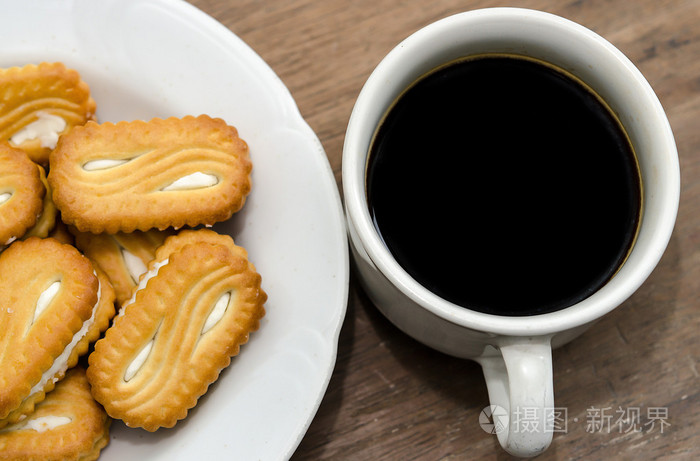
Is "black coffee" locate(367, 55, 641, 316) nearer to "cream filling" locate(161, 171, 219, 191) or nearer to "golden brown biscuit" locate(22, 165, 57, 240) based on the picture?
"cream filling" locate(161, 171, 219, 191)

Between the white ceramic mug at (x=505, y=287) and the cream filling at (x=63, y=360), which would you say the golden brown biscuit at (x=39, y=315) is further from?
the white ceramic mug at (x=505, y=287)

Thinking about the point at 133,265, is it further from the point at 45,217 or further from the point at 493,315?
the point at 493,315

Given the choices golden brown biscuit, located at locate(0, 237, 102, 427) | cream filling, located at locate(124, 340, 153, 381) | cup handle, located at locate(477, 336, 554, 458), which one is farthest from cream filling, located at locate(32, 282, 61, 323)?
cup handle, located at locate(477, 336, 554, 458)

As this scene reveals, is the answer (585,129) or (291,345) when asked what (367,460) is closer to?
(291,345)

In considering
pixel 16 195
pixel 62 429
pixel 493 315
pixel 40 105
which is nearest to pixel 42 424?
pixel 62 429

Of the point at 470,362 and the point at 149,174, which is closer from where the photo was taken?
the point at 149,174

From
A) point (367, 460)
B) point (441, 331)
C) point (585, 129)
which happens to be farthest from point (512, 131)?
point (367, 460)
